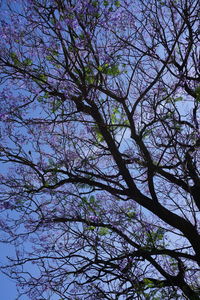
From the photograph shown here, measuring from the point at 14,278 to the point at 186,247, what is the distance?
9.82 feet

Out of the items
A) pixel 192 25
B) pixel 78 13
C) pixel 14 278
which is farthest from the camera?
pixel 14 278

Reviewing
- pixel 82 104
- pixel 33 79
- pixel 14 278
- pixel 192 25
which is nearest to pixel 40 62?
pixel 33 79

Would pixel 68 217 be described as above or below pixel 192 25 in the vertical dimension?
below

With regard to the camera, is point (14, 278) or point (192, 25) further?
point (14, 278)

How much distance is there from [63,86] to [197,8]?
2.54 meters

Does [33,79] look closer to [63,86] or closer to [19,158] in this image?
[63,86]

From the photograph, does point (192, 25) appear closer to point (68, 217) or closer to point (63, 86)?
point (63, 86)

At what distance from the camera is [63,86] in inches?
210

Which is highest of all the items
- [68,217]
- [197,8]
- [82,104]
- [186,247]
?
[197,8]

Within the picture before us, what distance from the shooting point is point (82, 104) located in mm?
5414

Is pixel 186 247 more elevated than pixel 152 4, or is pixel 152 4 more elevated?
pixel 152 4

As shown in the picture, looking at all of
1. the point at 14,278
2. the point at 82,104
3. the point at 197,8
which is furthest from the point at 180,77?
the point at 14,278

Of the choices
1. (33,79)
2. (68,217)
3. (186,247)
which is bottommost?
(186,247)

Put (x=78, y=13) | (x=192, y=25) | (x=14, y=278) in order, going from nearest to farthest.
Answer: (x=78, y=13), (x=192, y=25), (x=14, y=278)
